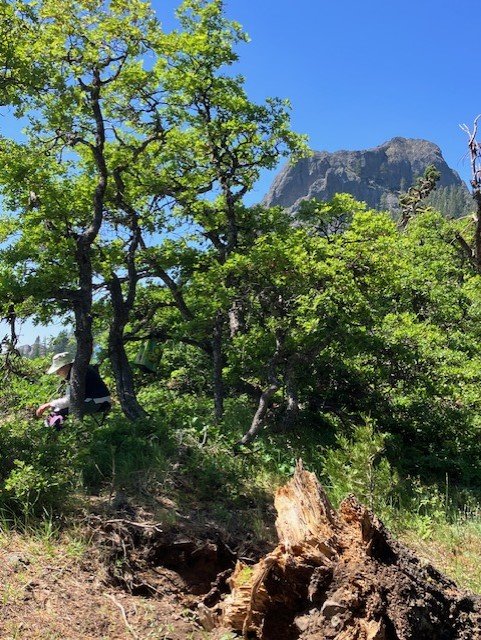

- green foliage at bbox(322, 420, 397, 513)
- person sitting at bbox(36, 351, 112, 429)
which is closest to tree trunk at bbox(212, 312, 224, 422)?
person sitting at bbox(36, 351, 112, 429)

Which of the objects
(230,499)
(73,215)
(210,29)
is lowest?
(230,499)

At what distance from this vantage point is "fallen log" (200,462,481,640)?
3.52m

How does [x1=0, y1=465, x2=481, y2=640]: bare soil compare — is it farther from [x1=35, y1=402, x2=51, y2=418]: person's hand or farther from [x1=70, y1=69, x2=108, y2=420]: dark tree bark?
[x1=35, y1=402, x2=51, y2=418]: person's hand

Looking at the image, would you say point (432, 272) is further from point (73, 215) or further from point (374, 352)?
point (73, 215)

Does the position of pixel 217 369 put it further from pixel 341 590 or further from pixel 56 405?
pixel 341 590

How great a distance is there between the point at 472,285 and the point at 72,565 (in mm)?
11893

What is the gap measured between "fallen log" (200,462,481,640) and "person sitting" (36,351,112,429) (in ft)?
15.2

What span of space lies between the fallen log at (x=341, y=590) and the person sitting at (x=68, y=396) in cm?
464

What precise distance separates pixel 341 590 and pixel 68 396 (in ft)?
19.4

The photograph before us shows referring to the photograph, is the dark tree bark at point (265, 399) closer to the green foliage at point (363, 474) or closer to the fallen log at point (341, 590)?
the green foliage at point (363, 474)

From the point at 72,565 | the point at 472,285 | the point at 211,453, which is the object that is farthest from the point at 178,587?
the point at 472,285

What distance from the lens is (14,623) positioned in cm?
400

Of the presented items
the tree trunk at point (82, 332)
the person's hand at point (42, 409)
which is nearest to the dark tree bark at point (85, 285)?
the tree trunk at point (82, 332)

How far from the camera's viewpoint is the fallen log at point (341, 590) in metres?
3.52
